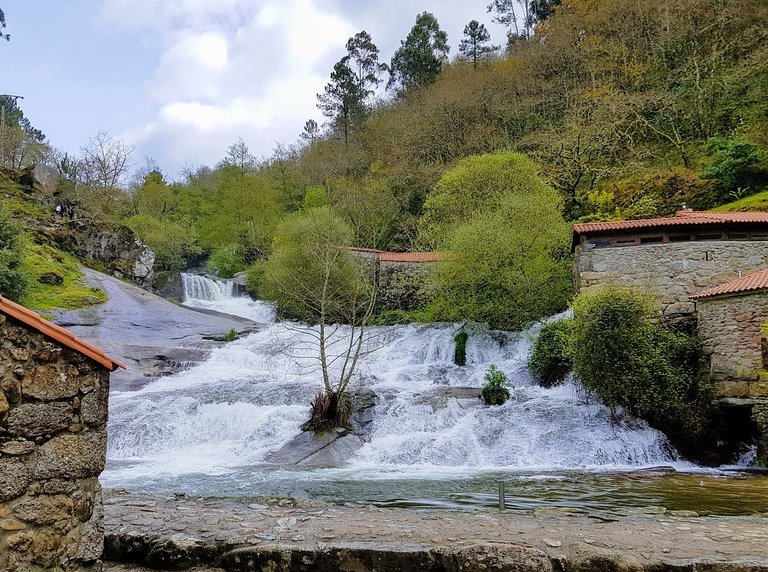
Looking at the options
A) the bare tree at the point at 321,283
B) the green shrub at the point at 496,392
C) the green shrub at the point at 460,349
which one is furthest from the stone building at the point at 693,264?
the bare tree at the point at 321,283

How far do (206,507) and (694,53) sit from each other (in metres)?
33.1

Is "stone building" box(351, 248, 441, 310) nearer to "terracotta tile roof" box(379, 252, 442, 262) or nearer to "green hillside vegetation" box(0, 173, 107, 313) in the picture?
"terracotta tile roof" box(379, 252, 442, 262)

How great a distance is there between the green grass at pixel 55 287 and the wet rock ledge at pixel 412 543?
18669 millimetres

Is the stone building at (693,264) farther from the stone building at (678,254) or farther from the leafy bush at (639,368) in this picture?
the leafy bush at (639,368)

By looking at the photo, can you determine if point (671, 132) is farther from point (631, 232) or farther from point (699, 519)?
point (699, 519)

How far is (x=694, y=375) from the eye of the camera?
12586 millimetres

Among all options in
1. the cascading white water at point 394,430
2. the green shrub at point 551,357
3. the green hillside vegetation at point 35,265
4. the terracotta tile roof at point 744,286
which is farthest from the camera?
the green hillside vegetation at point 35,265

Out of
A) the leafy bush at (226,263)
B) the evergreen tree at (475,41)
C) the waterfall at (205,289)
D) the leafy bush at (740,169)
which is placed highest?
the evergreen tree at (475,41)

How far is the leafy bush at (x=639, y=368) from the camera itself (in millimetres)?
11773

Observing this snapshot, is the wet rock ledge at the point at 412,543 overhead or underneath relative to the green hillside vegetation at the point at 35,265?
underneath

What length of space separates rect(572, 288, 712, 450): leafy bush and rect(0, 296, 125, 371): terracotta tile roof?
11.0 metres

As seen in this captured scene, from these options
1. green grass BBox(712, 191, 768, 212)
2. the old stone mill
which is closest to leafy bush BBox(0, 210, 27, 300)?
the old stone mill

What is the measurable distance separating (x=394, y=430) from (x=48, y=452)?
9.93m

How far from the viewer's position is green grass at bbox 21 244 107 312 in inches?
821
